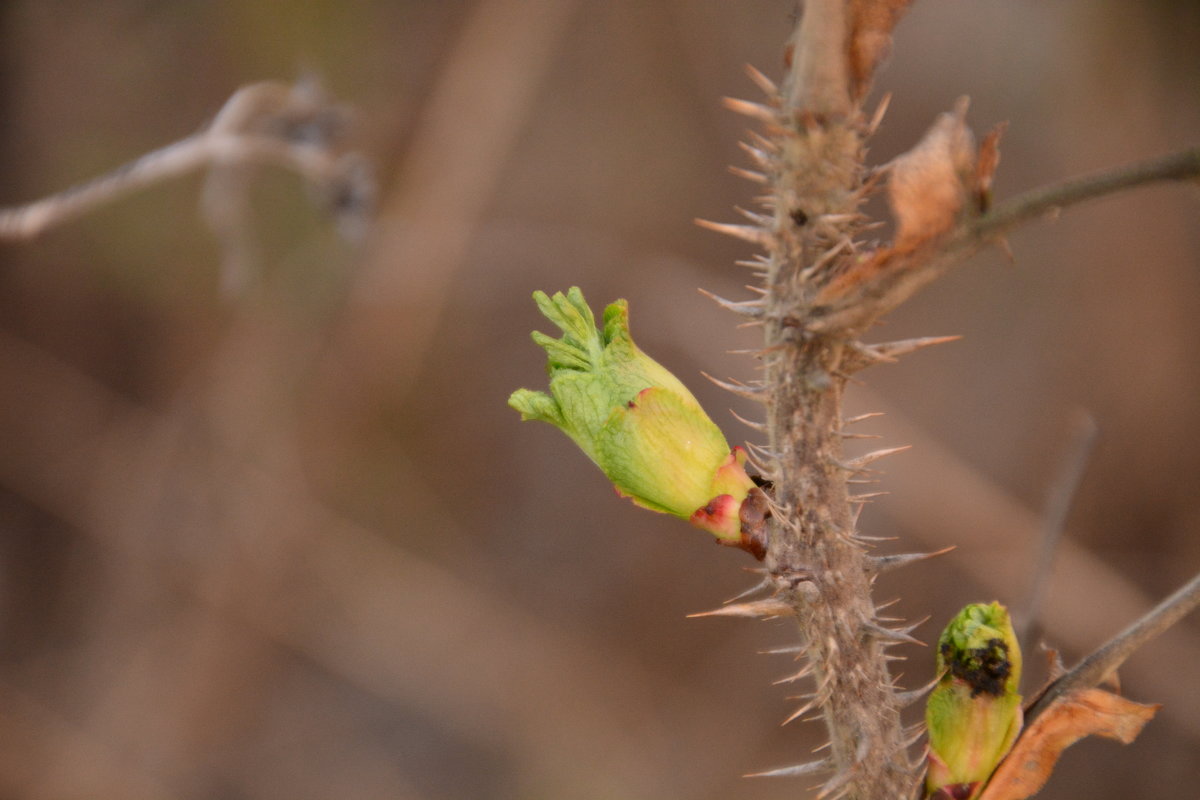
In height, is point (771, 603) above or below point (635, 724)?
above

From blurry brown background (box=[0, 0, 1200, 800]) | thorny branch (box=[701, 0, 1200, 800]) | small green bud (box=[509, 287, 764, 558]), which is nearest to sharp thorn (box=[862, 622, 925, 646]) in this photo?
thorny branch (box=[701, 0, 1200, 800])

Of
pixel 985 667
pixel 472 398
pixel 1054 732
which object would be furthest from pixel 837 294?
pixel 472 398

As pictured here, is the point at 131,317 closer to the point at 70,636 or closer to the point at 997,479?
the point at 70,636

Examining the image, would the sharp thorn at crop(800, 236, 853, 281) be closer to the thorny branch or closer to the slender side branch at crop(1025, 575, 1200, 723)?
the thorny branch

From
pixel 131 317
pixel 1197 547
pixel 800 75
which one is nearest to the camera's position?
pixel 800 75

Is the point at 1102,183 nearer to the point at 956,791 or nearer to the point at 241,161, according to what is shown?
the point at 956,791

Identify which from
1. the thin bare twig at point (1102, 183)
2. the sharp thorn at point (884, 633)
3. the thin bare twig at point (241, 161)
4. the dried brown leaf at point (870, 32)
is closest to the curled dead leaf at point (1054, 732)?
the sharp thorn at point (884, 633)

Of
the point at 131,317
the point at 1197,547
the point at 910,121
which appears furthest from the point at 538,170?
the point at 1197,547
